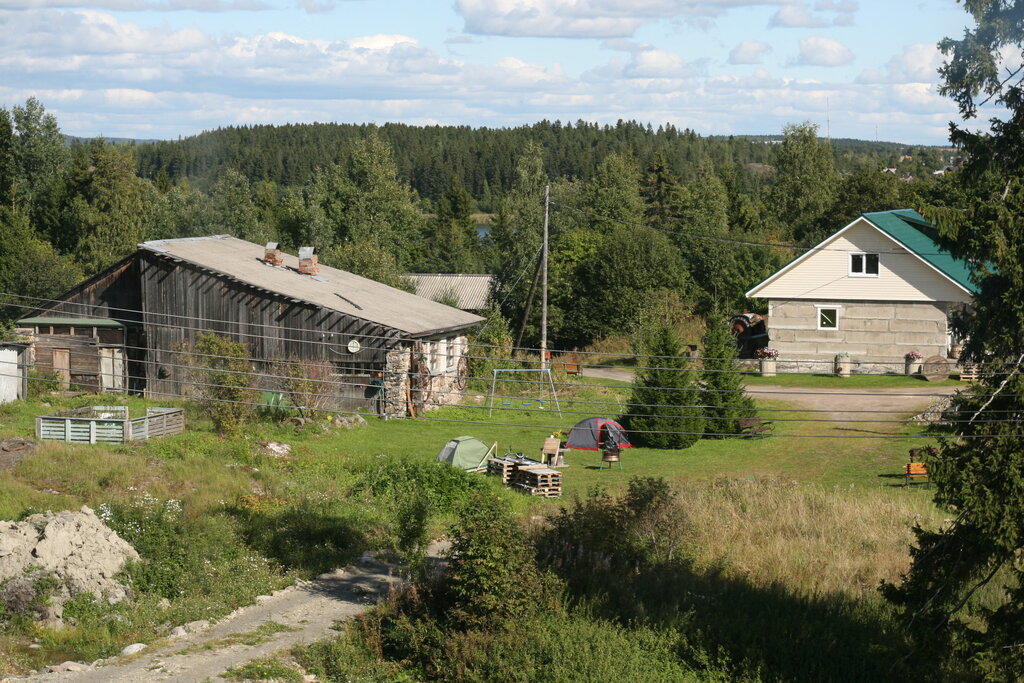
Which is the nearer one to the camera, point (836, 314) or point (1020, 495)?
point (1020, 495)

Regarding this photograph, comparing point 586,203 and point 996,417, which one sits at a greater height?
point 586,203

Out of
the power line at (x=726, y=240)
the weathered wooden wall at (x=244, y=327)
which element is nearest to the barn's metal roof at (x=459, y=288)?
the power line at (x=726, y=240)

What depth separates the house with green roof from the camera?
138 feet

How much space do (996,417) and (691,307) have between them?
43645mm

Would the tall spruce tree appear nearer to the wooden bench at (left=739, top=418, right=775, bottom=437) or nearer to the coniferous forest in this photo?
the wooden bench at (left=739, top=418, right=775, bottom=437)

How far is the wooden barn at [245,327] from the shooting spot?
34.6 meters

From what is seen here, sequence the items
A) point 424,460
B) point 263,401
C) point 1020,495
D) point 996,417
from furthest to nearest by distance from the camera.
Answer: point 263,401, point 424,460, point 996,417, point 1020,495

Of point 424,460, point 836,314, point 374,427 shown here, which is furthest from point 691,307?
point 424,460

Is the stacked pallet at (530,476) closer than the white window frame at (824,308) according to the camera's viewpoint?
Yes

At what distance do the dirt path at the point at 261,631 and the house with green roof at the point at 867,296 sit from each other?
26.9m

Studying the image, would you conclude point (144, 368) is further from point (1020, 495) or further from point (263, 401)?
point (1020, 495)

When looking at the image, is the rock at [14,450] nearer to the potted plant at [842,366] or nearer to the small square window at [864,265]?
the potted plant at [842,366]

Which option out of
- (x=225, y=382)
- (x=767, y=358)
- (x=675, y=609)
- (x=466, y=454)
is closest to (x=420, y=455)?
(x=466, y=454)

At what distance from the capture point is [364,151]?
7175 centimetres
